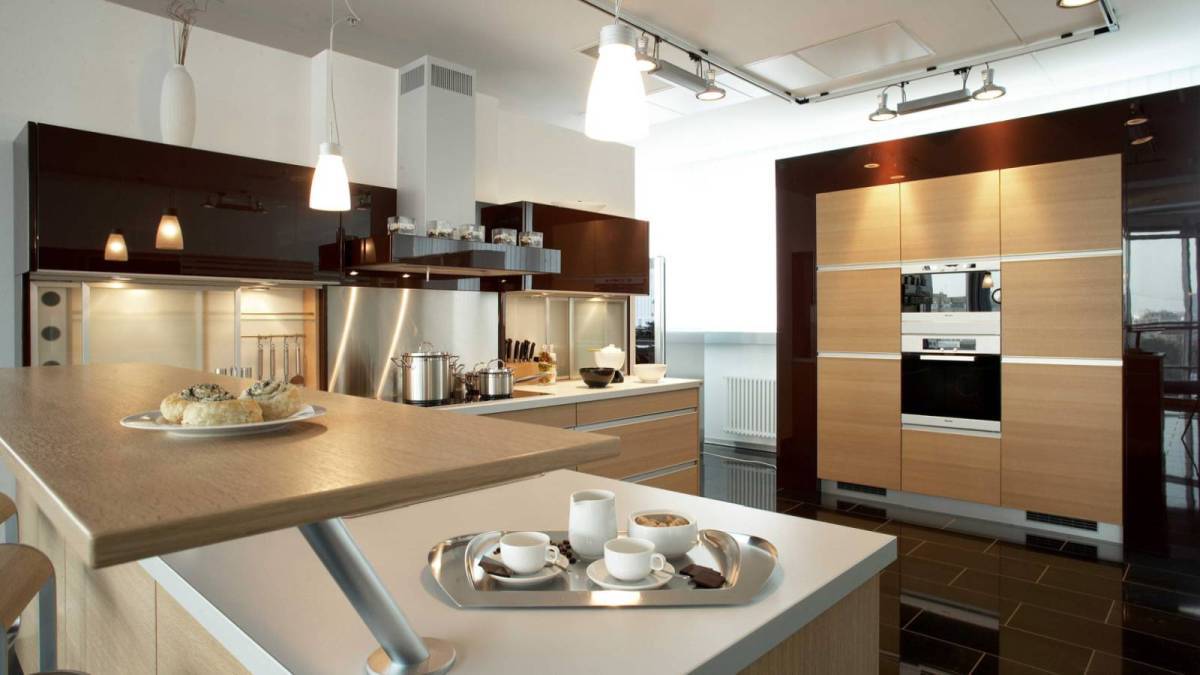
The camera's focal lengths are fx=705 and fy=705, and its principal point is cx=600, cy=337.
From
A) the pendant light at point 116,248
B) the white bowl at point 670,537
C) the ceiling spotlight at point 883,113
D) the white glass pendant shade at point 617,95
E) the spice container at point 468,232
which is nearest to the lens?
the white bowl at point 670,537

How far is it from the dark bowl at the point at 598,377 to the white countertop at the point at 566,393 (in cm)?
4

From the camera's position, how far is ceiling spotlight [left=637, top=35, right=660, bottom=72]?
3901 millimetres

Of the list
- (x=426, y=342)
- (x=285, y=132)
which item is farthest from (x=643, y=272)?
(x=285, y=132)

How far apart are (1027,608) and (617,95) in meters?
3.10

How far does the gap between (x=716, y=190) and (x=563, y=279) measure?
11.6 ft

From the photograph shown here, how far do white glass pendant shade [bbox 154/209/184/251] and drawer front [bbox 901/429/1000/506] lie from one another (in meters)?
4.47

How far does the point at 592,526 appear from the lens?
1.23 m

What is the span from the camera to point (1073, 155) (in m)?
4.21

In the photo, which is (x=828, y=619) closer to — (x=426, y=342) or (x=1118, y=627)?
(x=1118, y=627)

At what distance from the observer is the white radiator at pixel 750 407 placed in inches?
279

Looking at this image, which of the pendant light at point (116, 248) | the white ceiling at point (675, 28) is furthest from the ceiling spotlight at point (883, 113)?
the pendant light at point (116, 248)

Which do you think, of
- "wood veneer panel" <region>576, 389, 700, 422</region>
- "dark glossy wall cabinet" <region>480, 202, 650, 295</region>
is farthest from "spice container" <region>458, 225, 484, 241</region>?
"wood veneer panel" <region>576, 389, 700, 422</region>

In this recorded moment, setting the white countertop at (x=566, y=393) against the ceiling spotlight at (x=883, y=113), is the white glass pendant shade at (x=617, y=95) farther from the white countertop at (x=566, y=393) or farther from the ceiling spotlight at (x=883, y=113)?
the ceiling spotlight at (x=883, y=113)

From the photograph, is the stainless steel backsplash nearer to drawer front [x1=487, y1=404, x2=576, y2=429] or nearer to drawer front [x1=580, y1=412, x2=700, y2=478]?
drawer front [x1=487, y1=404, x2=576, y2=429]
